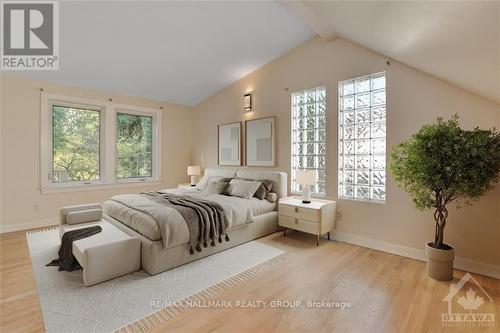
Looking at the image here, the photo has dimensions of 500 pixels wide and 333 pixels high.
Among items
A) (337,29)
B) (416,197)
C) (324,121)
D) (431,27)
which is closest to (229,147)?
(324,121)

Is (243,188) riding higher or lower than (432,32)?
lower

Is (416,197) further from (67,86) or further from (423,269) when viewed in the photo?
(67,86)

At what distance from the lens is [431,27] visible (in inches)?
74.1

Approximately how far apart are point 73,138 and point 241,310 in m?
4.50

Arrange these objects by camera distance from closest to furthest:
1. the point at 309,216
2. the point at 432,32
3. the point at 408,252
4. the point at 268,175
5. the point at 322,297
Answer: the point at 432,32
the point at 322,297
the point at 408,252
the point at 309,216
the point at 268,175

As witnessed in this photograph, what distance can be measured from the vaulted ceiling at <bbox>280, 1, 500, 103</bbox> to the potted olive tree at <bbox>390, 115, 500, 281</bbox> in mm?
455

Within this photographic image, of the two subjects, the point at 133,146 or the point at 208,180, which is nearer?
the point at 208,180

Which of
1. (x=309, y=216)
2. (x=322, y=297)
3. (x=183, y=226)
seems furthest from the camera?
(x=309, y=216)

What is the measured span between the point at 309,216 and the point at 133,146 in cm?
409

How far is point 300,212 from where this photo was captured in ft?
11.7

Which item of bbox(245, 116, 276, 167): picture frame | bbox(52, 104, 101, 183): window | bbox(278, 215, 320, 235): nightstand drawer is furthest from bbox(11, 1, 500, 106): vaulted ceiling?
bbox(278, 215, 320, 235): nightstand drawer

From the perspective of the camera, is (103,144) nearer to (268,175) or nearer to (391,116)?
(268,175)

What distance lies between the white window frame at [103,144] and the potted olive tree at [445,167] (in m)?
4.89

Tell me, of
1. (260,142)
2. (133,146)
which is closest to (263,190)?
(260,142)
